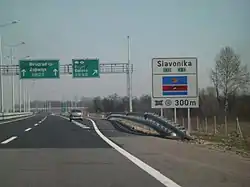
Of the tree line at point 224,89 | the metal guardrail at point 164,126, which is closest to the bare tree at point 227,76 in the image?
the tree line at point 224,89

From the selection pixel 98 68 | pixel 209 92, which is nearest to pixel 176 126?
pixel 98 68

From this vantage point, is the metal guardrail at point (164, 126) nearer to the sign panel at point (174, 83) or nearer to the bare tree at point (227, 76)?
the sign panel at point (174, 83)

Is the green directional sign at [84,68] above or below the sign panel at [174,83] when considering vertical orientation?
above

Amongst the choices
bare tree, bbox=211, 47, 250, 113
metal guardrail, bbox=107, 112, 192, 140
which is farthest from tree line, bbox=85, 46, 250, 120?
metal guardrail, bbox=107, 112, 192, 140

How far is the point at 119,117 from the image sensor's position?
48000 millimetres

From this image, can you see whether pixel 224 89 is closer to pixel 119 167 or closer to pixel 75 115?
pixel 75 115

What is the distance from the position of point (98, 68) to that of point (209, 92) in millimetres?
28382

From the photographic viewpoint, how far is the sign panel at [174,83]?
23.6m

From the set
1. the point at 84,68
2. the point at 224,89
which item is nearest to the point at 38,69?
the point at 84,68

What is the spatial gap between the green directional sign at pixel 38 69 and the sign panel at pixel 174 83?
104 ft

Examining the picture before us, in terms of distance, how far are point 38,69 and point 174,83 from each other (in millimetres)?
32508

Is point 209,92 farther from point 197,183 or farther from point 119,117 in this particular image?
point 197,183

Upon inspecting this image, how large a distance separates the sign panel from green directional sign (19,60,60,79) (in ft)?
104

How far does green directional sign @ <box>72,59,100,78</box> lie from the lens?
177ft
